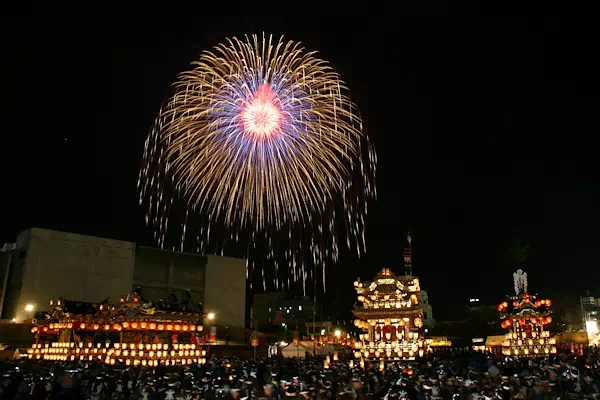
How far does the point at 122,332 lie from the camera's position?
3072 cm

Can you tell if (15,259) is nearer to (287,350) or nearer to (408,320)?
(287,350)

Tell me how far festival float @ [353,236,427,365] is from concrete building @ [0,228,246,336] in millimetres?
18896

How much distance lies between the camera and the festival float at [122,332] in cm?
2972

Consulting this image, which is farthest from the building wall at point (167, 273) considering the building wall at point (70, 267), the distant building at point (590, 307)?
the distant building at point (590, 307)

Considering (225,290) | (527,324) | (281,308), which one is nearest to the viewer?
(527,324)

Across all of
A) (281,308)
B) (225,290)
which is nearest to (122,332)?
(225,290)

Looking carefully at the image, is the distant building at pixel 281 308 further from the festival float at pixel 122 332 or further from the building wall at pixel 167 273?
the festival float at pixel 122 332

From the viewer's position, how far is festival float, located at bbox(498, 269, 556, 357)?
39.7 metres

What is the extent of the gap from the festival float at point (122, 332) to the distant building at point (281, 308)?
45378 millimetres

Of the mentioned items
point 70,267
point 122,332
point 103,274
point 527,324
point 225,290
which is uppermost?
point 70,267

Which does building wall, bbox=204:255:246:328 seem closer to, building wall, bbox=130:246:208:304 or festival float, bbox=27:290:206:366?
building wall, bbox=130:246:208:304

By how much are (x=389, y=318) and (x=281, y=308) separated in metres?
49.2

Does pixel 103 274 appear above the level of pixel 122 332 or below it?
above

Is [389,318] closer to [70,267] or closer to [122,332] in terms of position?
[122,332]
